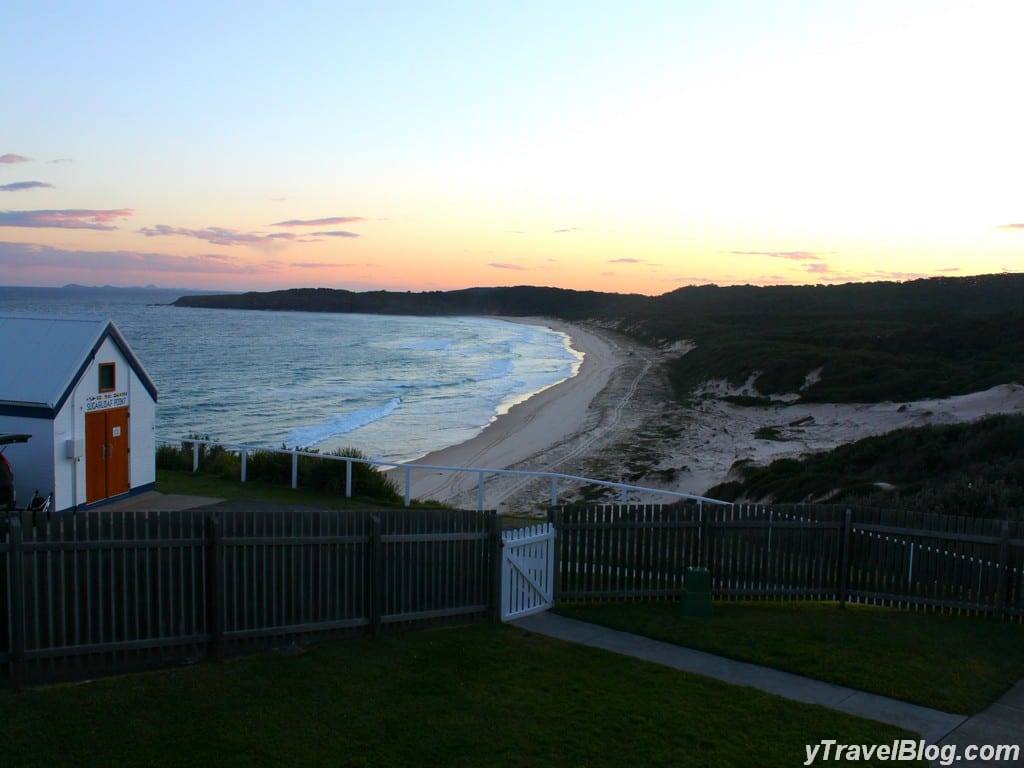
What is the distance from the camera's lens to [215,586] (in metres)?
7.90

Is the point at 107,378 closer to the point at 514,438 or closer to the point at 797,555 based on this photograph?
the point at 797,555

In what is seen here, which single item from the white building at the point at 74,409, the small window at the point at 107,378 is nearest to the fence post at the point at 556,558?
the white building at the point at 74,409

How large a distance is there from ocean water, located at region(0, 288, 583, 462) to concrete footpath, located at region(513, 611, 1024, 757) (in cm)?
1398

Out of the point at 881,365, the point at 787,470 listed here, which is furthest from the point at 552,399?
the point at 787,470

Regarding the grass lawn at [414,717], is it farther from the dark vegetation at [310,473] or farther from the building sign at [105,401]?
the dark vegetation at [310,473]

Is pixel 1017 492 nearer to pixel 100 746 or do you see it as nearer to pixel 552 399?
pixel 100 746

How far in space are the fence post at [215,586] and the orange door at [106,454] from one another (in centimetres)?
747

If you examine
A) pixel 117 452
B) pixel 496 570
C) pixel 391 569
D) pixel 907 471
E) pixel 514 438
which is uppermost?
pixel 117 452

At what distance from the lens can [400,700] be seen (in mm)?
7086

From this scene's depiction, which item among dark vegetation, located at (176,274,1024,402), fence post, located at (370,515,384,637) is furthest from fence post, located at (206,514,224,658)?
dark vegetation, located at (176,274,1024,402)

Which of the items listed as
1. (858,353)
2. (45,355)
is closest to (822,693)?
(45,355)

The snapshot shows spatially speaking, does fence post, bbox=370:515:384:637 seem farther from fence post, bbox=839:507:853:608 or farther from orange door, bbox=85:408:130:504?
orange door, bbox=85:408:130:504

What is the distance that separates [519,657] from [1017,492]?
11935mm

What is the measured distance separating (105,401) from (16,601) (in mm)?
8117
